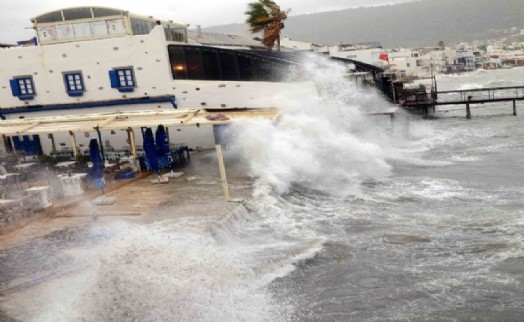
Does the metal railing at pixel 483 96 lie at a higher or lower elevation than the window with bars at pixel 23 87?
lower

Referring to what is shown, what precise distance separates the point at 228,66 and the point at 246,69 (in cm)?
94

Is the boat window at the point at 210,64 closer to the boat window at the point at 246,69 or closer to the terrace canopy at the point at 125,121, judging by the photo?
the boat window at the point at 246,69

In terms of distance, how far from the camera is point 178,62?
23.7 metres

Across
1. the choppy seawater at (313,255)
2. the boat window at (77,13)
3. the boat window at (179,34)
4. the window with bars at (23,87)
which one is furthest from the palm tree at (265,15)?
the choppy seawater at (313,255)

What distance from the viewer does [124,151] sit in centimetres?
2250

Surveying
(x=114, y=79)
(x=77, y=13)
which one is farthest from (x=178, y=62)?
(x=77, y=13)

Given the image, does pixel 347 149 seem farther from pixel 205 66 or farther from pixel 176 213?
pixel 176 213

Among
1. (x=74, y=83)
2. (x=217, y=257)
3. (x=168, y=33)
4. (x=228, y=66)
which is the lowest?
(x=217, y=257)

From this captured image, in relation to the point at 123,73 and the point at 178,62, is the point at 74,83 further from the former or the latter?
the point at 178,62

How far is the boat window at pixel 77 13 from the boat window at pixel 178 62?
498 cm

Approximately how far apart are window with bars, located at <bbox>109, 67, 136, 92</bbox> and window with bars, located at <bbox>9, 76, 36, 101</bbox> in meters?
4.94

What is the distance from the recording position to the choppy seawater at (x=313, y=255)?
848cm

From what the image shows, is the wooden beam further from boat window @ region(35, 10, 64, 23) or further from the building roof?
the building roof

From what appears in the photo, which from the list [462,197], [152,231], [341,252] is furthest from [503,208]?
[152,231]
